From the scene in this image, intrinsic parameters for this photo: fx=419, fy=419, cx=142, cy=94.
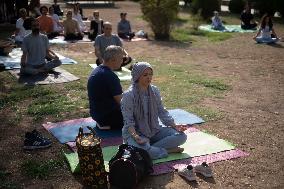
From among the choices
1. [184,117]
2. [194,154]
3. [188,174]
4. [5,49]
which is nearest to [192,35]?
[5,49]

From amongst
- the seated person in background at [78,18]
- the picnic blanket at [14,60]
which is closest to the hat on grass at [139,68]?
the picnic blanket at [14,60]

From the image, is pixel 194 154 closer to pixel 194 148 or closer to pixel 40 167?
pixel 194 148

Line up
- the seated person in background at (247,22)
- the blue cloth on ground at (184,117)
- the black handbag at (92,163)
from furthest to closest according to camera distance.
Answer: the seated person in background at (247,22) → the blue cloth on ground at (184,117) → the black handbag at (92,163)

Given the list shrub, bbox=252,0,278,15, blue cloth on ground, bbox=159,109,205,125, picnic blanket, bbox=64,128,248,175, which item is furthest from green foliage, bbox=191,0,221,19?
picnic blanket, bbox=64,128,248,175

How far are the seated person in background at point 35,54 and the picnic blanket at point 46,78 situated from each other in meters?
0.15

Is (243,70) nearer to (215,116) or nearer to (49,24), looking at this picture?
(215,116)

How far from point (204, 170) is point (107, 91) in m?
1.84

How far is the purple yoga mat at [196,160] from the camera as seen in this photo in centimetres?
497

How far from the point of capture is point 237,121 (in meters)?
6.82

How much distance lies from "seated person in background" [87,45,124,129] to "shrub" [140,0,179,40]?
34.2ft

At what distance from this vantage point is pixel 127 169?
14.6ft

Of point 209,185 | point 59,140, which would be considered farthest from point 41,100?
point 209,185

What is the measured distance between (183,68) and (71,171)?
6.50 m

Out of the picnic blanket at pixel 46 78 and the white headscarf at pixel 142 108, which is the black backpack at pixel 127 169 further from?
the picnic blanket at pixel 46 78
